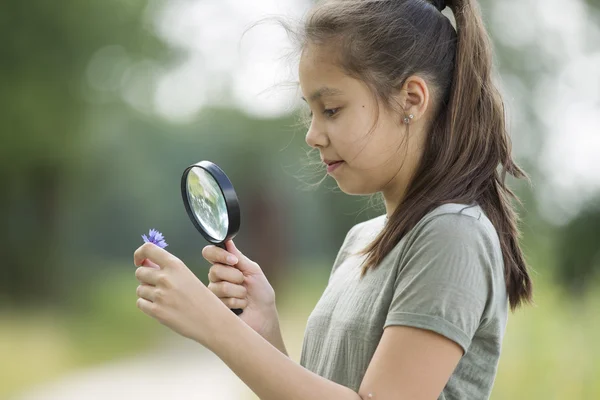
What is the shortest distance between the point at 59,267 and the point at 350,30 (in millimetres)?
4745

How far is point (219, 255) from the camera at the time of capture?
1259 mm

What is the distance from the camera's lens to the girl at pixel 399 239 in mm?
1000

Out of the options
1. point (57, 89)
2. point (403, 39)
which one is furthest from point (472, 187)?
point (57, 89)

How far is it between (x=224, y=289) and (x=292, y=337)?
345 centimetres

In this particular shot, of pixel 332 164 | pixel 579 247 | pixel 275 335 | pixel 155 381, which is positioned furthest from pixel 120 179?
pixel 332 164

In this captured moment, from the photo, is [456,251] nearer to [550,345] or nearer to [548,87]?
[550,345]

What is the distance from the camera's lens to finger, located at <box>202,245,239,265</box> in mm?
1257

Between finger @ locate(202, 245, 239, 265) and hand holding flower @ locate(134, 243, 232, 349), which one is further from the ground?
finger @ locate(202, 245, 239, 265)

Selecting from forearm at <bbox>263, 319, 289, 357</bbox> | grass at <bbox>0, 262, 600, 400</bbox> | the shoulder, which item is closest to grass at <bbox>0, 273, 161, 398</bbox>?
grass at <bbox>0, 262, 600, 400</bbox>

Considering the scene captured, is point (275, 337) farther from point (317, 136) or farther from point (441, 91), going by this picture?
point (441, 91)

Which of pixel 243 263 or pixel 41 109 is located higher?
pixel 41 109

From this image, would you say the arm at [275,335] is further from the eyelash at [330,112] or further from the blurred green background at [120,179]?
the blurred green background at [120,179]

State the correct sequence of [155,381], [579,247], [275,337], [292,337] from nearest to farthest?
1. [275,337]
2. [579,247]
3. [292,337]
4. [155,381]

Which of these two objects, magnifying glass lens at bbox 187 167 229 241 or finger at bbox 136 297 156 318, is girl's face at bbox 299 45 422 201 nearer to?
magnifying glass lens at bbox 187 167 229 241
